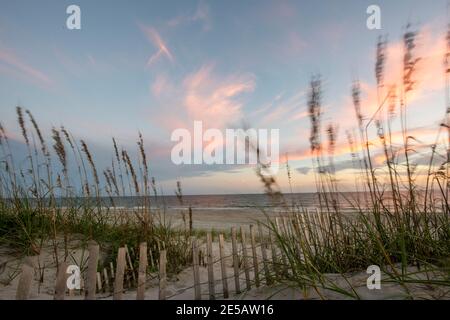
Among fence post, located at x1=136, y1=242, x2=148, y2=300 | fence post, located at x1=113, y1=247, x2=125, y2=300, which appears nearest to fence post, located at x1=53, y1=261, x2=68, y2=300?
fence post, located at x1=113, y1=247, x2=125, y2=300

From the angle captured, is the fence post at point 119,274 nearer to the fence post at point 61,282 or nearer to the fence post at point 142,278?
the fence post at point 142,278

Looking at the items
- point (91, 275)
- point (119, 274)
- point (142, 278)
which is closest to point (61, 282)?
point (91, 275)

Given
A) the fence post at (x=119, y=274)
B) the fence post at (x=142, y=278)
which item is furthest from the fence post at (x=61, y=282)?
the fence post at (x=142, y=278)

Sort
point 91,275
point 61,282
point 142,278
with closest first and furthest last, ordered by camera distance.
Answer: point 61,282
point 91,275
point 142,278

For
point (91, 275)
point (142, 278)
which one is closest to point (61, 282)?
point (91, 275)

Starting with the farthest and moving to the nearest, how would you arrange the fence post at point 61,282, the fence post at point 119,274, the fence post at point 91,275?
the fence post at point 119,274 → the fence post at point 91,275 → the fence post at point 61,282

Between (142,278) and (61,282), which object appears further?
(142,278)

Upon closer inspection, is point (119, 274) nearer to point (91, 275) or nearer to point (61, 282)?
point (91, 275)

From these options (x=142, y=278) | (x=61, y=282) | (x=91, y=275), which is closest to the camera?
(x=61, y=282)

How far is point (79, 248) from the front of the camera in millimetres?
4160

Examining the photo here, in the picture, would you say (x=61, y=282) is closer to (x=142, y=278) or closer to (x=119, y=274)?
(x=119, y=274)

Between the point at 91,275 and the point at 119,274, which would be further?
the point at 119,274
